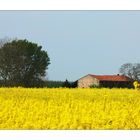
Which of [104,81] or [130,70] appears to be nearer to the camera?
[130,70]

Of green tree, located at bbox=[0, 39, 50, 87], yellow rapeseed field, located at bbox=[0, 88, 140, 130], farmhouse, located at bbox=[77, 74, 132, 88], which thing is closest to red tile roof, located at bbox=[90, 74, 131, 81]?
farmhouse, located at bbox=[77, 74, 132, 88]

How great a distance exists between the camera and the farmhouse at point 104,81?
673 cm

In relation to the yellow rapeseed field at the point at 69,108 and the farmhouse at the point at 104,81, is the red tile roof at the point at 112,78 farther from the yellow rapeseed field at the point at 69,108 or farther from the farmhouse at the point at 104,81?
the yellow rapeseed field at the point at 69,108

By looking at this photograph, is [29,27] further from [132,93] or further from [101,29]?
[132,93]

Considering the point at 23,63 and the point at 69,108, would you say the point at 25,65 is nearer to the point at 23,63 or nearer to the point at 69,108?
the point at 23,63

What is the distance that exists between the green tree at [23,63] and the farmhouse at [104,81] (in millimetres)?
467

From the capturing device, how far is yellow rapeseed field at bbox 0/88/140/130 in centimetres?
632

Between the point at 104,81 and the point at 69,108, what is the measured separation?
20.6 inches

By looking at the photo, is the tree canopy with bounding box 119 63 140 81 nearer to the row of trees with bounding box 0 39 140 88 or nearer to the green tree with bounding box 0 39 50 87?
the row of trees with bounding box 0 39 140 88

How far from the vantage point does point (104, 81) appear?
681cm

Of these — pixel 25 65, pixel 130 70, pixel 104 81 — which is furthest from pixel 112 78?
pixel 25 65

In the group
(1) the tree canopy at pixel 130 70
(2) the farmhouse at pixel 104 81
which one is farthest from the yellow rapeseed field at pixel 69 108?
(1) the tree canopy at pixel 130 70
